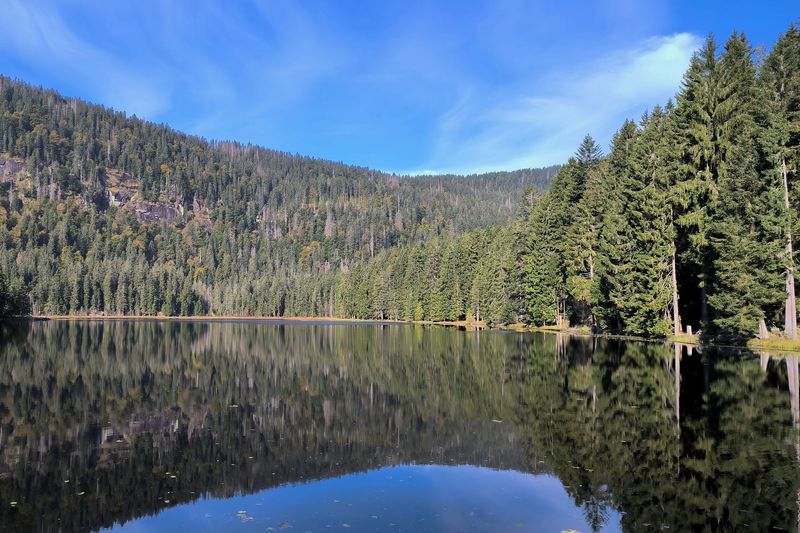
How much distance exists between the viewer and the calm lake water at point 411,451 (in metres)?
10.5

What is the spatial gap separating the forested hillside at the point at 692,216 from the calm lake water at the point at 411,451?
8438mm

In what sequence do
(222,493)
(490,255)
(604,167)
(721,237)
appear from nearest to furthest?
(222,493)
(721,237)
(604,167)
(490,255)

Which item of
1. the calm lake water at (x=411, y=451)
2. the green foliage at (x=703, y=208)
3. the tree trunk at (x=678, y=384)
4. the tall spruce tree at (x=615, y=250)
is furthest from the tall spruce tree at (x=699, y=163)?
the calm lake water at (x=411, y=451)

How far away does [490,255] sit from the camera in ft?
326

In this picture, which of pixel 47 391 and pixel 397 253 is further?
pixel 397 253

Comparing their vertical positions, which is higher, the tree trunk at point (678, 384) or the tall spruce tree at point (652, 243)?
the tall spruce tree at point (652, 243)

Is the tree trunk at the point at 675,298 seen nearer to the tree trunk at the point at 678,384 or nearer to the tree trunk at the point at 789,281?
the tree trunk at the point at 678,384

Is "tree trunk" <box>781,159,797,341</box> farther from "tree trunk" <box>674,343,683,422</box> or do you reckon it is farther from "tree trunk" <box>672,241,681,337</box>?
"tree trunk" <box>672,241,681,337</box>

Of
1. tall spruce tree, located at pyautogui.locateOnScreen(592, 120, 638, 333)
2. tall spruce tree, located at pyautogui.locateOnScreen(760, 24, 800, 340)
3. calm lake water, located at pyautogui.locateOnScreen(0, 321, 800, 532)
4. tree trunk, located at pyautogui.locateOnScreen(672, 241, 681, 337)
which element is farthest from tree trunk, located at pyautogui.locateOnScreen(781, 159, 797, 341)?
tall spruce tree, located at pyautogui.locateOnScreen(592, 120, 638, 333)

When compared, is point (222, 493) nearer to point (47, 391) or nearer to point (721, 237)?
point (47, 391)

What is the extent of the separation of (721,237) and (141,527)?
3810 centimetres

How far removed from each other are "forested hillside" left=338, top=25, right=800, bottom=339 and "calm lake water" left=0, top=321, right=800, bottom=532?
8438mm

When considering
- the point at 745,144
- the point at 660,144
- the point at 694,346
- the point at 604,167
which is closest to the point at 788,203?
the point at 745,144

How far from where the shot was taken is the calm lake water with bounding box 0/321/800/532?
1048 centimetres
